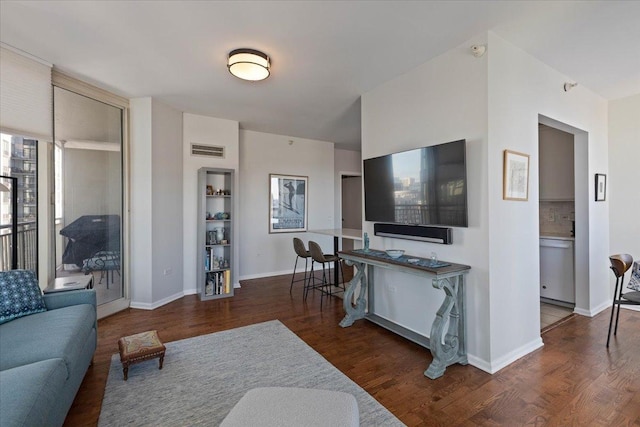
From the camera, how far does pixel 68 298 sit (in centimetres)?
246

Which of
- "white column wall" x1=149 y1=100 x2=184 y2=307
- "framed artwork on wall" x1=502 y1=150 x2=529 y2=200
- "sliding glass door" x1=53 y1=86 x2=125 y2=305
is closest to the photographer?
"framed artwork on wall" x1=502 y1=150 x2=529 y2=200

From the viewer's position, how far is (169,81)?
3.39 meters

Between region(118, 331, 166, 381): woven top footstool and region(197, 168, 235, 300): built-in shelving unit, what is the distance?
6.01 feet

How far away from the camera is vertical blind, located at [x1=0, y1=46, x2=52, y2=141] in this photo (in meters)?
2.71

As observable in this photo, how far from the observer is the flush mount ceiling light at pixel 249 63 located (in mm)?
2688

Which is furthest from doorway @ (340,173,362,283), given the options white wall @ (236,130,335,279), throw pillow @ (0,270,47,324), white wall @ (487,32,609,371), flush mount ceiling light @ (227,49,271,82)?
throw pillow @ (0,270,47,324)

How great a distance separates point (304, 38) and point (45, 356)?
281 cm

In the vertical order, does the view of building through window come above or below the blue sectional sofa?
above

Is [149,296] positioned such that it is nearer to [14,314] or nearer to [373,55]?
[14,314]

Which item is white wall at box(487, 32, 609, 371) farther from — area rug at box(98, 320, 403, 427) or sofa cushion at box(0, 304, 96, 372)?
sofa cushion at box(0, 304, 96, 372)

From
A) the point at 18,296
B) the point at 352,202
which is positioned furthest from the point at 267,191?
the point at 18,296

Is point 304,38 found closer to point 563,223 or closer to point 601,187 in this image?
point 601,187

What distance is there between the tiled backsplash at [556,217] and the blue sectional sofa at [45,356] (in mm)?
5402

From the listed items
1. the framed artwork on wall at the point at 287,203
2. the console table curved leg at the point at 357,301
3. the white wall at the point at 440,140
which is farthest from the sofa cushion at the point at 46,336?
the framed artwork on wall at the point at 287,203
